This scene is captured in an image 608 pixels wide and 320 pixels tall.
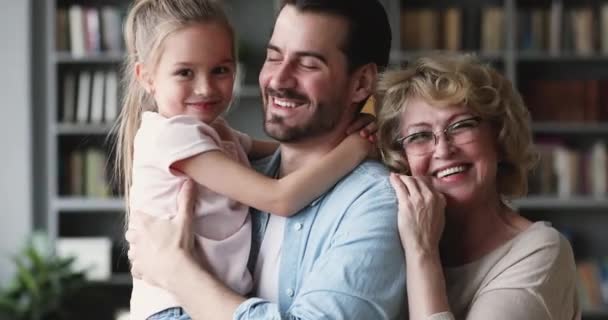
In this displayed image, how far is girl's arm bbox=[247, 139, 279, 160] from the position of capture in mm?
2340

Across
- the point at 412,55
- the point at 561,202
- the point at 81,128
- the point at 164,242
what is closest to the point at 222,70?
the point at 164,242

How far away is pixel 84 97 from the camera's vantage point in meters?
6.16

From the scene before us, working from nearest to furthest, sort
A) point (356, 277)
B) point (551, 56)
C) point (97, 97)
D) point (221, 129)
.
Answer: point (356, 277)
point (221, 129)
point (551, 56)
point (97, 97)

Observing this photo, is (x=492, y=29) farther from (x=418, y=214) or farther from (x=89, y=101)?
(x=418, y=214)

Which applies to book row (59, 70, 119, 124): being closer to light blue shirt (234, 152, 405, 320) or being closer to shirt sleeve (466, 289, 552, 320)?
light blue shirt (234, 152, 405, 320)

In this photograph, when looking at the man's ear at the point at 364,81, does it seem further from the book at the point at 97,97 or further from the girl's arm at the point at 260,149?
the book at the point at 97,97

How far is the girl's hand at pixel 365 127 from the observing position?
209cm

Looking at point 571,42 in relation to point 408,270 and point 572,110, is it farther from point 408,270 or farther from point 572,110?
point 408,270

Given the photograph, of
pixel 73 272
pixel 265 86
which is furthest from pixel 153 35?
pixel 73 272

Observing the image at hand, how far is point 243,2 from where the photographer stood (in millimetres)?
6242

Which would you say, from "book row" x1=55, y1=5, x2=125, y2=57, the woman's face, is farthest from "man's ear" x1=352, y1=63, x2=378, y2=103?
"book row" x1=55, y1=5, x2=125, y2=57

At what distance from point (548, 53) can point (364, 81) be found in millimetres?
4224

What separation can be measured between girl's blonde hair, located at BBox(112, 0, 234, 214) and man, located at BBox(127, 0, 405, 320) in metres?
0.19

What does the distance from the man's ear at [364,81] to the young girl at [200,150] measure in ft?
0.32
